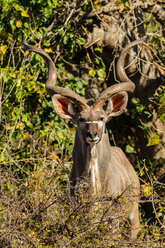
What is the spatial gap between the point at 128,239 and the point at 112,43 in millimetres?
2956

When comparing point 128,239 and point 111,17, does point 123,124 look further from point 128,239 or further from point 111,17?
point 128,239

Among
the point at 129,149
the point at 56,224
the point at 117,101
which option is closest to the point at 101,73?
the point at 129,149

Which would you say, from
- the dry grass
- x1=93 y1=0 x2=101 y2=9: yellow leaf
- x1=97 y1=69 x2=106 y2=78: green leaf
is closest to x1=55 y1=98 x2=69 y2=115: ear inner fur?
the dry grass

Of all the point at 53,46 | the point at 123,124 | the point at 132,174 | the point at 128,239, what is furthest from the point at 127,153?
the point at 128,239

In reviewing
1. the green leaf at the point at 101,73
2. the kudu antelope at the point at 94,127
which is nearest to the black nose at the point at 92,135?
the kudu antelope at the point at 94,127

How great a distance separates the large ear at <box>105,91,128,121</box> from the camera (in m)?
3.83

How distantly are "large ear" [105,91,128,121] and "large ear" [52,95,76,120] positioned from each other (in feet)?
0.97

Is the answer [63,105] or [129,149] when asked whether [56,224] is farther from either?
[129,149]

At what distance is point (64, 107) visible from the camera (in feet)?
12.8

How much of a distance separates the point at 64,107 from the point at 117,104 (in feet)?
1.47

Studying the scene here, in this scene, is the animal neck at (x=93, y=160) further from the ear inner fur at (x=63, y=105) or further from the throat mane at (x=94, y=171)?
the ear inner fur at (x=63, y=105)

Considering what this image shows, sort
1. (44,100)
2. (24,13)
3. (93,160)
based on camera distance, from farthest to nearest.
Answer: (44,100) → (24,13) → (93,160)

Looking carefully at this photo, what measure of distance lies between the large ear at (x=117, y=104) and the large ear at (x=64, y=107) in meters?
0.30

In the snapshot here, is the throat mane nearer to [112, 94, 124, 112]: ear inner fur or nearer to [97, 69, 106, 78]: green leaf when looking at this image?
[112, 94, 124, 112]: ear inner fur
